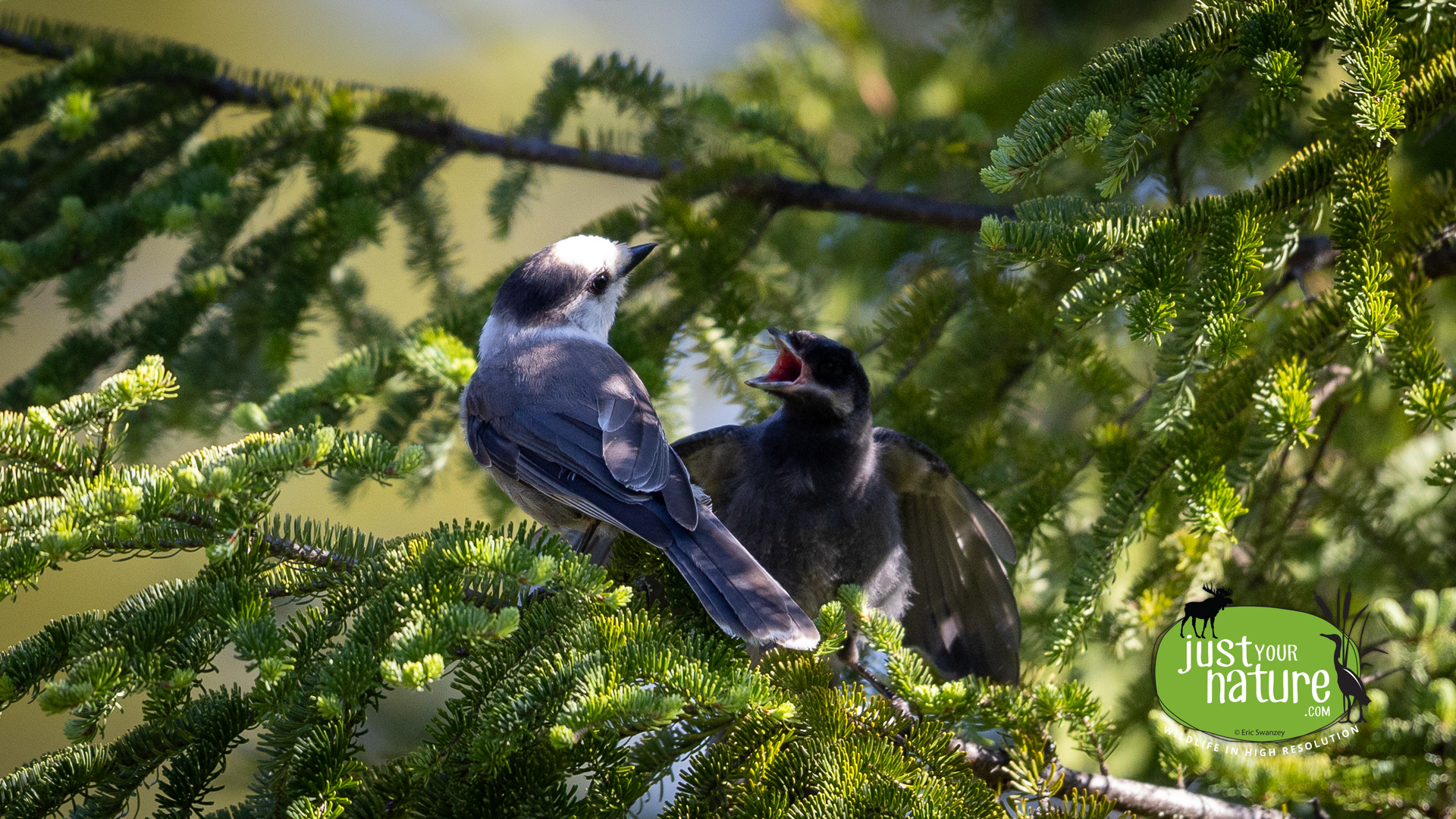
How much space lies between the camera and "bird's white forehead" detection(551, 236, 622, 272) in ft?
9.39

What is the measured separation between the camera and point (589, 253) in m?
2.89

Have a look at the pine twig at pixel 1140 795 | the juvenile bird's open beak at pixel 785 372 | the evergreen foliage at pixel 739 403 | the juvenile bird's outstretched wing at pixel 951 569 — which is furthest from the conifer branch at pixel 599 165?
the pine twig at pixel 1140 795

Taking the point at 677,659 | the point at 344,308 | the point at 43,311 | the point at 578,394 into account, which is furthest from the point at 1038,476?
the point at 43,311

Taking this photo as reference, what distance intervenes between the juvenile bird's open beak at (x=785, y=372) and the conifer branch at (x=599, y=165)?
24.9 inches

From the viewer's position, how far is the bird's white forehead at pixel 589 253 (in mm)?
2861

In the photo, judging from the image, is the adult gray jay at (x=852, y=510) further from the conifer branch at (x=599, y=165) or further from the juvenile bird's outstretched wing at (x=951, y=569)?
the conifer branch at (x=599, y=165)

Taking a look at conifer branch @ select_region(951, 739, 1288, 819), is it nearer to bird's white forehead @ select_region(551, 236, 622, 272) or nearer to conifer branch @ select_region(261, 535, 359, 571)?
conifer branch @ select_region(261, 535, 359, 571)

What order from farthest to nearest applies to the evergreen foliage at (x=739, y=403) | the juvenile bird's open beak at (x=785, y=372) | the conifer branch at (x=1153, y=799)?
1. the juvenile bird's open beak at (x=785, y=372)
2. the conifer branch at (x=1153, y=799)
3. the evergreen foliage at (x=739, y=403)

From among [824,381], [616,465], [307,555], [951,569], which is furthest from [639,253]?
[307,555]

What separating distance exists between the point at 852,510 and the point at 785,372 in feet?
1.41

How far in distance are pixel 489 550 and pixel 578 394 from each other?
1009 mm

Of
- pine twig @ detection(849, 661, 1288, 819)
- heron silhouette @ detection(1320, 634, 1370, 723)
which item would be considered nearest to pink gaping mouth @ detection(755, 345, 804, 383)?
pine twig @ detection(849, 661, 1288, 819)

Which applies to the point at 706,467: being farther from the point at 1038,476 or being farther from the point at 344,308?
the point at 344,308

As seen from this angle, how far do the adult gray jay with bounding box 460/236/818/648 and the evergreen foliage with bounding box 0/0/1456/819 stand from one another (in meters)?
0.11
